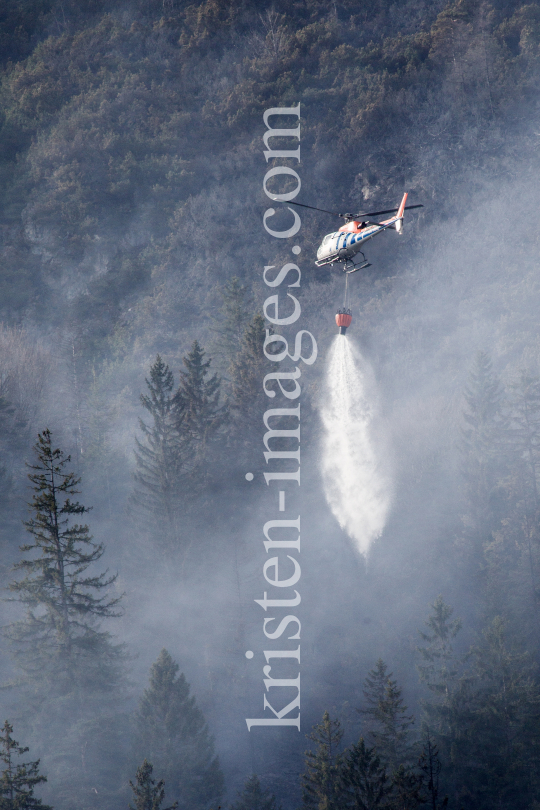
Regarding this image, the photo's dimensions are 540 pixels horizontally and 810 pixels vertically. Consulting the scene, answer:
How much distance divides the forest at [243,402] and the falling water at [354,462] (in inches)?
43.3

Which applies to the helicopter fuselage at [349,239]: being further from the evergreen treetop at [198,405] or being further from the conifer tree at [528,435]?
the conifer tree at [528,435]

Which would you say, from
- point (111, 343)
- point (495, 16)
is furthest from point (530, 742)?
point (495, 16)

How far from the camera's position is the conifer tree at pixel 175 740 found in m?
36.0

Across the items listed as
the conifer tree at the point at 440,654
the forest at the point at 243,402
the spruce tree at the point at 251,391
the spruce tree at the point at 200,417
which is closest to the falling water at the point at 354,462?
the forest at the point at 243,402

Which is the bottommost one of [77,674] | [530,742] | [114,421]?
[530,742]

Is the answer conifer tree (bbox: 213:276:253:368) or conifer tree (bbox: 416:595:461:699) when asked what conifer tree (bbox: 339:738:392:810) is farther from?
conifer tree (bbox: 213:276:253:368)

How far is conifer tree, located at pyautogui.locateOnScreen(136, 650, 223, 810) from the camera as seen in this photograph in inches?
1416

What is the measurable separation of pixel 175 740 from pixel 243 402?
20606mm

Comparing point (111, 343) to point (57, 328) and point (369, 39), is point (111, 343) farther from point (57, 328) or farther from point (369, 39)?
point (369, 39)

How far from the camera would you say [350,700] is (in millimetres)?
46469

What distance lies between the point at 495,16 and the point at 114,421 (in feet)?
183

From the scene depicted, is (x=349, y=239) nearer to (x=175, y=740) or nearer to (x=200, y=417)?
(x=200, y=417)

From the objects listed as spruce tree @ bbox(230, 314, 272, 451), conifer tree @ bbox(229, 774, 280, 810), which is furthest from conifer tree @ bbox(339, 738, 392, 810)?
spruce tree @ bbox(230, 314, 272, 451)

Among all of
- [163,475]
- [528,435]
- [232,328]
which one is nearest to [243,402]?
[163,475]
